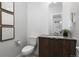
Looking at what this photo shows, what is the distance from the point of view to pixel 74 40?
195 cm

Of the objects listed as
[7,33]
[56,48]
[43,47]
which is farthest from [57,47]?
[7,33]

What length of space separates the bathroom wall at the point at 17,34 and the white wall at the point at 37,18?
180mm

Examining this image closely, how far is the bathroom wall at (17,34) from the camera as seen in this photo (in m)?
1.95

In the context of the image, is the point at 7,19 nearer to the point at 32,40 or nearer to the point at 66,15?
the point at 32,40

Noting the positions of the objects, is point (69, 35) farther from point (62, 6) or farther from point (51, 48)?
point (62, 6)

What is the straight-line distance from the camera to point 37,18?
2.97 metres

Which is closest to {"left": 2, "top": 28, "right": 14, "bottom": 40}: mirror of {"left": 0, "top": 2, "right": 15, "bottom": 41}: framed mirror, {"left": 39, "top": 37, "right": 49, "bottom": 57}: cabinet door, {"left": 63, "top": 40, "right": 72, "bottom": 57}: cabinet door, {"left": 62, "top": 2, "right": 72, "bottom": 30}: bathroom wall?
{"left": 0, "top": 2, "right": 15, "bottom": 41}: framed mirror

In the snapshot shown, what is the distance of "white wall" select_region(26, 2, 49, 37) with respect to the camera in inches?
114

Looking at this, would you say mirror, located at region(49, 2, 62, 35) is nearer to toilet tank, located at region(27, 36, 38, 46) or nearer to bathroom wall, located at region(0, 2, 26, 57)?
toilet tank, located at region(27, 36, 38, 46)

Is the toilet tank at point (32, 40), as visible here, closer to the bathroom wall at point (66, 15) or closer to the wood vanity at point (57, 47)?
the wood vanity at point (57, 47)

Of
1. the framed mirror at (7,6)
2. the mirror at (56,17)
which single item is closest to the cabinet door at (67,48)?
the mirror at (56,17)

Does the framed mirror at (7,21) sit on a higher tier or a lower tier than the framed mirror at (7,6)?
lower

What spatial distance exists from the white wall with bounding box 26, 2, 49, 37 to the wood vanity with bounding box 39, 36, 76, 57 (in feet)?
2.18

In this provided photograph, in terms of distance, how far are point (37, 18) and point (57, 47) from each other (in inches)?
44.7
